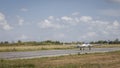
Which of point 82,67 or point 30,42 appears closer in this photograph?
point 82,67

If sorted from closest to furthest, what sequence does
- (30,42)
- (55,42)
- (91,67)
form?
(91,67), (30,42), (55,42)

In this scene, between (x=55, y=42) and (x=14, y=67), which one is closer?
(x=14, y=67)

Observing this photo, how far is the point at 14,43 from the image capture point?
10250 cm

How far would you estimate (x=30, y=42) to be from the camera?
358 ft

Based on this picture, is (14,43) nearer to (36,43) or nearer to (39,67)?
(36,43)

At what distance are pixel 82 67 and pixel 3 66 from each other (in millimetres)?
7577

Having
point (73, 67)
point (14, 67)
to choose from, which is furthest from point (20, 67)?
point (73, 67)

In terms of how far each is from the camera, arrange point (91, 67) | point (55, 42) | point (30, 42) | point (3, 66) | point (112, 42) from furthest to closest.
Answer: point (112, 42), point (55, 42), point (30, 42), point (3, 66), point (91, 67)

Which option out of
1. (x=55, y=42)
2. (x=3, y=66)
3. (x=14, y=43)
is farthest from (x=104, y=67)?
(x=55, y=42)

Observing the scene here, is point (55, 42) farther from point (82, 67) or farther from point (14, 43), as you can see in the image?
point (82, 67)

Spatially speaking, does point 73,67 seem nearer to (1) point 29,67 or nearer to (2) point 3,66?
(1) point 29,67

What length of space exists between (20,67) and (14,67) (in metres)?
0.67

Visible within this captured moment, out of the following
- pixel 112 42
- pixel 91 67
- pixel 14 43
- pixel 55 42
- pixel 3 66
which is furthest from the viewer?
pixel 112 42

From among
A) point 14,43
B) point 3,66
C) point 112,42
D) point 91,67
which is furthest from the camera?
point 112,42
